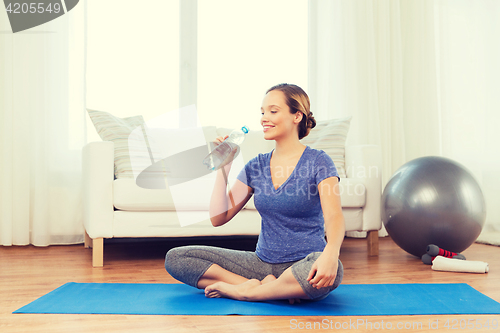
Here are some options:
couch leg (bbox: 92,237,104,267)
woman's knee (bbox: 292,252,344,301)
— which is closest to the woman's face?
woman's knee (bbox: 292,252,344,301)

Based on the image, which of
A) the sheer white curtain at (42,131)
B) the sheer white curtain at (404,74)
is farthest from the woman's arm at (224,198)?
the sheer white curtain at (404,74)

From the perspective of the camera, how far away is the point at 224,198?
145cm

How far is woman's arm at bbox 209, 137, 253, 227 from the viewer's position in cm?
142

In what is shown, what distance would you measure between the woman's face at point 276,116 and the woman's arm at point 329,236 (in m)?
0.22

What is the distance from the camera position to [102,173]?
2.04 m

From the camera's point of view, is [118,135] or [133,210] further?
[118,135]

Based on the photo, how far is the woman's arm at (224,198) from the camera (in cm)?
142

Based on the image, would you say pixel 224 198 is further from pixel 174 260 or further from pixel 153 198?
pixel 153 198

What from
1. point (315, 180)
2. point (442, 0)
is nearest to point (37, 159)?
point (315, 180)

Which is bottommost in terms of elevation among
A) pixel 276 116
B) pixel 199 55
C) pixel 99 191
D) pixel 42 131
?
pixel 99 191

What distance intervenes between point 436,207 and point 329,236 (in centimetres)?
101

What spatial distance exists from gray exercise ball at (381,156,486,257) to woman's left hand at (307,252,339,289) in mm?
1053

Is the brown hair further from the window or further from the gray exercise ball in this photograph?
the window

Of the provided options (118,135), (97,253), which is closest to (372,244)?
(97,253)
